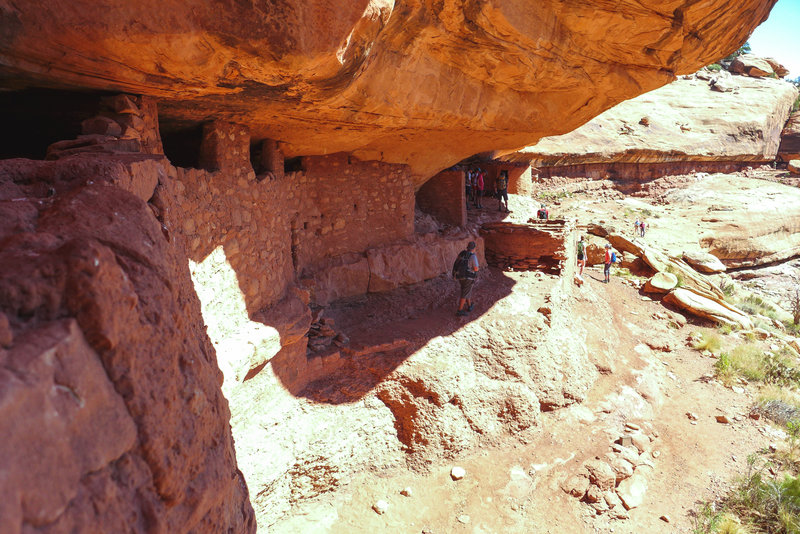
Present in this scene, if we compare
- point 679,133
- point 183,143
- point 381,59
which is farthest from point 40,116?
point 679,133

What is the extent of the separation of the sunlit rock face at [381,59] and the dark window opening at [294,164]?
0.30 m

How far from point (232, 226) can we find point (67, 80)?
1.56 m

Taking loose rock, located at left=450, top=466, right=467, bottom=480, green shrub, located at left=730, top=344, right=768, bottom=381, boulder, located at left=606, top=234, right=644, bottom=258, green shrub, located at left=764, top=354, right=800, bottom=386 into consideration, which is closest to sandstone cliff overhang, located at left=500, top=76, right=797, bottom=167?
boulder, located at left=606, top=234, right=644, bottom=258

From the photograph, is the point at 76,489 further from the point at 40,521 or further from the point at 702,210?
the point at 702,210

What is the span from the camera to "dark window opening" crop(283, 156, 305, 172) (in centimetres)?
573

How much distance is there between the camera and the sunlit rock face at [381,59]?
2.31 meters

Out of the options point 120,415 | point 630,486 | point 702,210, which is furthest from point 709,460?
point 702,210

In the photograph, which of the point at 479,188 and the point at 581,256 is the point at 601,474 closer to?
the point at 581,256

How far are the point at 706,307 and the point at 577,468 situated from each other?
620cm

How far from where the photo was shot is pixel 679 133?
1686 centimetres

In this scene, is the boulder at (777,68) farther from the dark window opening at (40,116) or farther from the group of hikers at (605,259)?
the dark window opening at (40,116)

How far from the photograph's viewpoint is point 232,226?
3.83m

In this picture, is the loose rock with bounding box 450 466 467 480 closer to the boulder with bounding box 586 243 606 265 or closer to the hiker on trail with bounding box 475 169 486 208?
the hiker on trail with bounding box 475 169 486 208

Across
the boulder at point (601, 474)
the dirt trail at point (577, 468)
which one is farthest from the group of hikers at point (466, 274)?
the boulder at point (601, 474)
